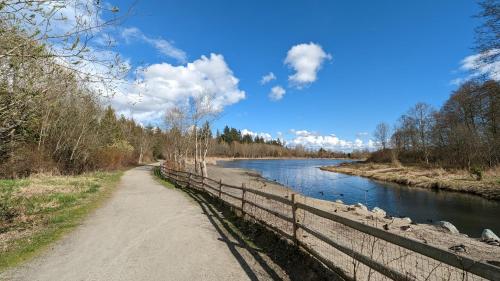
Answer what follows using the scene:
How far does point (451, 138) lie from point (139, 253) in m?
47.8

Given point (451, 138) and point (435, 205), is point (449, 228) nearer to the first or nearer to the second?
point (435, 205)

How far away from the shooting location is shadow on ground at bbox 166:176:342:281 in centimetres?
590

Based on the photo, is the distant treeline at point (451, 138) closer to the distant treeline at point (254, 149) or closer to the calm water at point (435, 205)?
the calm water at point (435, 205)

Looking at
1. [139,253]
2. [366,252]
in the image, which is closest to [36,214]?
[139,253]

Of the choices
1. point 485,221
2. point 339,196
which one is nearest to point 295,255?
point 485,221

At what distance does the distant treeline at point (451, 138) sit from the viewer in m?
37.0

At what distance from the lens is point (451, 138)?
146ft

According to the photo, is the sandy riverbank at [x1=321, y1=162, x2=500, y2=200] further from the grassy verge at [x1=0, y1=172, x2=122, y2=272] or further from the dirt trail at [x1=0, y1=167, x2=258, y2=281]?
the grassy verge at [x1=0, y1=172, x2=122, y2=272]

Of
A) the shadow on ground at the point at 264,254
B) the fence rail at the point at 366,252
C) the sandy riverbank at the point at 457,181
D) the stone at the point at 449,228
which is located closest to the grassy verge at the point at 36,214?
the shadow on ground at the point at 264,254

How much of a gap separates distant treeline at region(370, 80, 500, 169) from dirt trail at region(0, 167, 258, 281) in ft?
76.1

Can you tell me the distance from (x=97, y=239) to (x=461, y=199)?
25.6 m

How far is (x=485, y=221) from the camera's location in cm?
1734

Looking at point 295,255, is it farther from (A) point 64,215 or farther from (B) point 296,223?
(A) point 64,215

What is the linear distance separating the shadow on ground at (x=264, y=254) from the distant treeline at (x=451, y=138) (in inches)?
858
